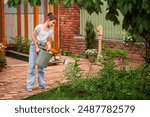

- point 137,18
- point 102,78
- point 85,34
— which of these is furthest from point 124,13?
point 85,34

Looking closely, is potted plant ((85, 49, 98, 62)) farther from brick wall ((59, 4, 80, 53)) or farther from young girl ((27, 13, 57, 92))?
young girl ((27, 13, 57, 92))

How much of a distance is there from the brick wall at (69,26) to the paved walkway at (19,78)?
6.87 ft

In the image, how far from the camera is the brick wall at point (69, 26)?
17500 millimetres

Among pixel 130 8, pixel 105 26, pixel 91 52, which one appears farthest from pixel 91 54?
pixel 130 8

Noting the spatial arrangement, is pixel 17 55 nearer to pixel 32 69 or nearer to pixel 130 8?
pixel 32 69

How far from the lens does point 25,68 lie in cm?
1364

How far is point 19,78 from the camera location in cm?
1159

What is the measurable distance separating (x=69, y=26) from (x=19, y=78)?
21.2 ft

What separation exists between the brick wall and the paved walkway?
82.5 inches

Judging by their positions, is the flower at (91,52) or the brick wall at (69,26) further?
the brick wall at (69,26)

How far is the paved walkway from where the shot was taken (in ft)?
30.8

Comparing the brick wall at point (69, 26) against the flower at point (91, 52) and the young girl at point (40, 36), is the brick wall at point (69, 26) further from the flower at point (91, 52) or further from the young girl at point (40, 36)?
the young girl at point (40, 36)

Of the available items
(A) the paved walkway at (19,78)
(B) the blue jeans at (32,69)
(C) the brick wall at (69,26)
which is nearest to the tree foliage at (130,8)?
(A) the paved walkway at (19,78)

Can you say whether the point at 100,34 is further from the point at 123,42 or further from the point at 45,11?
the point at 45,11
